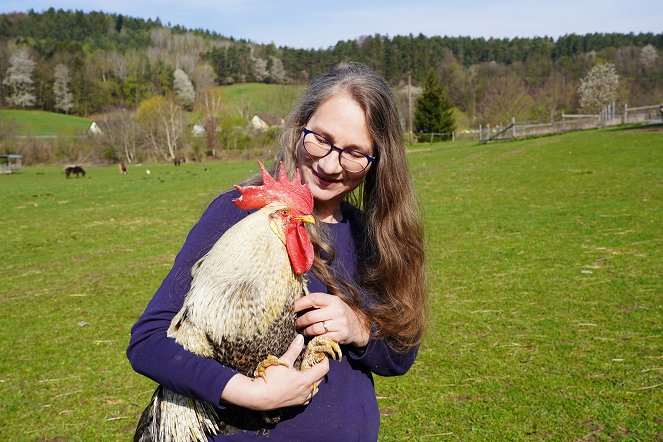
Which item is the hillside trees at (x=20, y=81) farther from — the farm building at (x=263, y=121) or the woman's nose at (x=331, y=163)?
the woman's nose at (x=331, y=163)

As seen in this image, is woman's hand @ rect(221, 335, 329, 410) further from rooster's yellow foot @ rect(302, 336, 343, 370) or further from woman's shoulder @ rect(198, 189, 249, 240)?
woman's shoulder @ rect(198, 189, 249, 240)

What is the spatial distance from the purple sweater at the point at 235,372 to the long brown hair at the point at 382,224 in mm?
78

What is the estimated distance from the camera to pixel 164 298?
6.04ft

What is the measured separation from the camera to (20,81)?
8250 cm

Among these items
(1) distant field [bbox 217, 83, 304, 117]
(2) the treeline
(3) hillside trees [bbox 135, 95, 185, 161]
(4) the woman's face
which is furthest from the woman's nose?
(1) distant field [bbox 217, 83, 304, 117]

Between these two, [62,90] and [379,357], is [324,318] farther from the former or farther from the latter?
[62,90]

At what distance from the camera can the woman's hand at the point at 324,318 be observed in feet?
6.32

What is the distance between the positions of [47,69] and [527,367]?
96457 millimetres

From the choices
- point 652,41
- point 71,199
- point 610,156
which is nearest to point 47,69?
point 71,199

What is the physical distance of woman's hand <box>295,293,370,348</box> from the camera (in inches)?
75.9

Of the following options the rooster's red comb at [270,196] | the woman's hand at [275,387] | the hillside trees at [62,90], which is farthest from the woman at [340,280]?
the hillside trees at [62,90]

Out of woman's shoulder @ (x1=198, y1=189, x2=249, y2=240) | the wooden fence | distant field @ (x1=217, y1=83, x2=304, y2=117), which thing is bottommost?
woman's shoulder @ (x1=198, y1=189, x2=249, y2=240)

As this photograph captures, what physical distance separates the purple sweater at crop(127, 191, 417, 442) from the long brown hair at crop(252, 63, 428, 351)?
0.26 feet

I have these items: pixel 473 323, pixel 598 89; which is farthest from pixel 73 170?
pixel 598 89
